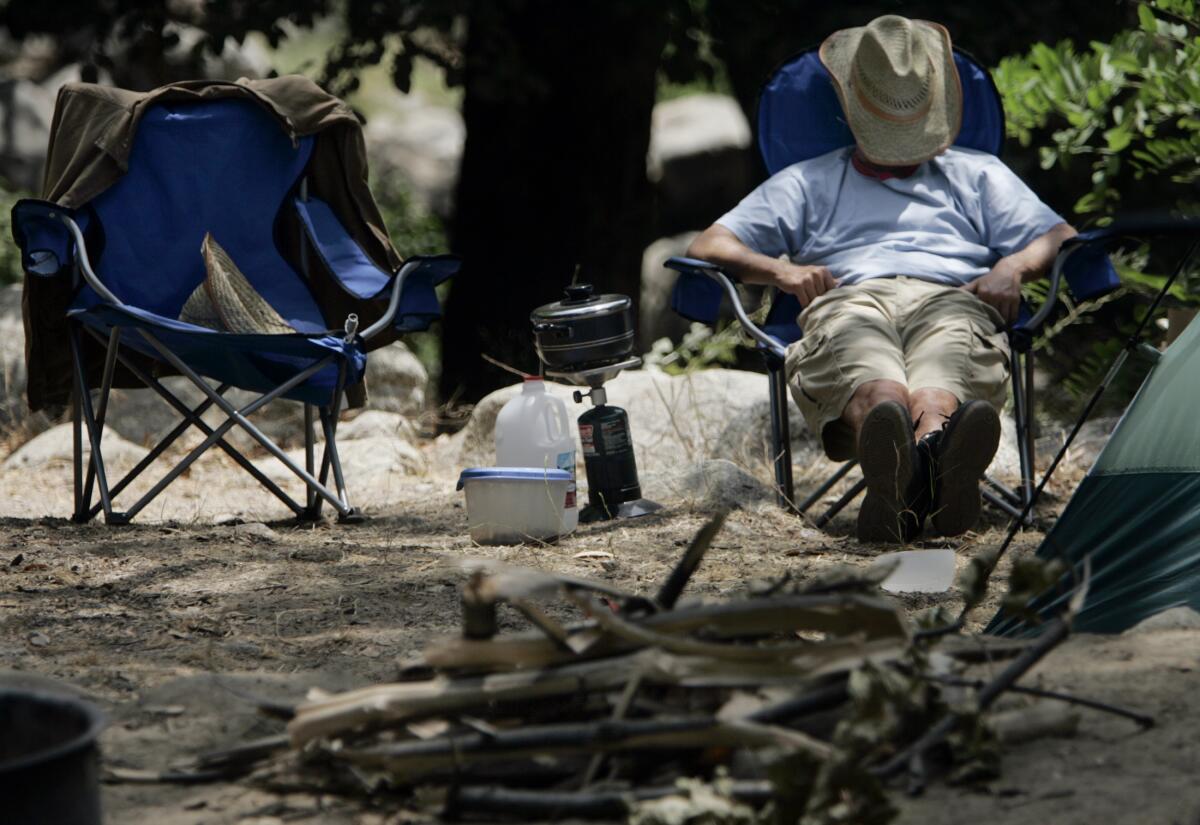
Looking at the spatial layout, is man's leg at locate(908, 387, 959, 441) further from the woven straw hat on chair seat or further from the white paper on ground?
the woven straw hat on chair seat

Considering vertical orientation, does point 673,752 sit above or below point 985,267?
below

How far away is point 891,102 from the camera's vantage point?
4.33m

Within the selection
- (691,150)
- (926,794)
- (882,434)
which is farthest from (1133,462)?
(691,150)

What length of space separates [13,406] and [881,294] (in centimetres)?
362

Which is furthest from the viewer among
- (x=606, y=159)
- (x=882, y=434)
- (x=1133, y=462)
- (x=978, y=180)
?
(x=606, y=159)

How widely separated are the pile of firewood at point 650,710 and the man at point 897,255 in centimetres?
168

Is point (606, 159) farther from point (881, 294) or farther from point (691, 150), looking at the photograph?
point (691, 150)

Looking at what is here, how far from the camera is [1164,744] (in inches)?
77.6

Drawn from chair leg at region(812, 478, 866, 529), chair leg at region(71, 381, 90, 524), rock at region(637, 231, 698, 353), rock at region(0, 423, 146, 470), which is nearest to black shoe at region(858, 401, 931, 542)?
chair leg at region(812, 478, 866, 529)

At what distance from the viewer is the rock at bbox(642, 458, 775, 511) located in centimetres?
427

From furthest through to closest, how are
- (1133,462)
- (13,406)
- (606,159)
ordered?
(606,159), (13,406), (1133,462)

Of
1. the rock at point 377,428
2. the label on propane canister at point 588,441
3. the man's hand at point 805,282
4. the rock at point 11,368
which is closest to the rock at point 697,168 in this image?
the rock at point 377,428

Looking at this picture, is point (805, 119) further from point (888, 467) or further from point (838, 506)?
point (888, 467)

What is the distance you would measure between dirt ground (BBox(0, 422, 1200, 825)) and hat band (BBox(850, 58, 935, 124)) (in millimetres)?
1151
